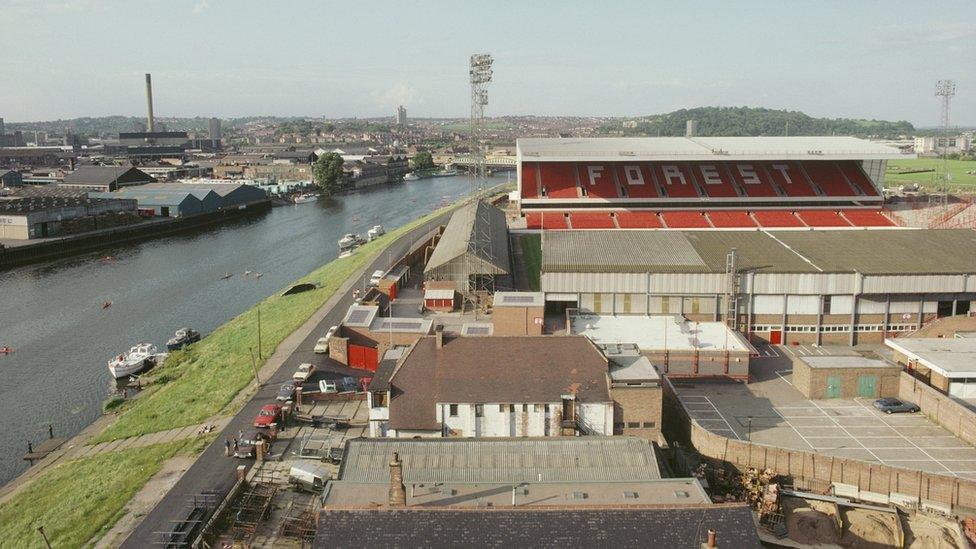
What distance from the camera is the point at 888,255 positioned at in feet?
149

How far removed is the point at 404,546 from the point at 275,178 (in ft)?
476

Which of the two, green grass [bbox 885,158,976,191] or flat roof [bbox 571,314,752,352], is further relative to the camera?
green grass [bbox 885,158,976,191]

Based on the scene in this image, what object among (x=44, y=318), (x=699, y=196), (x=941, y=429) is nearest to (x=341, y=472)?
(x=941, y=429)

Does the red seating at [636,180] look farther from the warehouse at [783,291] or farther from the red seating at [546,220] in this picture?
the warehouse at [783,291]

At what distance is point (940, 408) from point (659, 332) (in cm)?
1315

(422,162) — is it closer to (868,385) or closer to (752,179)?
(752,179)

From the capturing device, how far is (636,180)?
69688mm

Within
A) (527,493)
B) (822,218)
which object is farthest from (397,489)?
(822,218)

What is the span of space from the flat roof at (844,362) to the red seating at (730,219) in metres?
26.9

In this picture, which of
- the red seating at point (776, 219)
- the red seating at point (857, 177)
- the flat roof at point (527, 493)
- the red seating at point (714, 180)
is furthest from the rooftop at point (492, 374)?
the red seating at point (857, 177)

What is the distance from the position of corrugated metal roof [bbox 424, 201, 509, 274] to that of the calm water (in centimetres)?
Result: 1819

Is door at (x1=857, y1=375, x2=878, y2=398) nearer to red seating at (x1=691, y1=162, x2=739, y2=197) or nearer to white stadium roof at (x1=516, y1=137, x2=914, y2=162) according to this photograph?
red seating at (x1=691, y1=162, x2=739, y2=197)

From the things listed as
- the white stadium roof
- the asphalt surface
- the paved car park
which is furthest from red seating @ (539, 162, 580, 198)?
the paved car park

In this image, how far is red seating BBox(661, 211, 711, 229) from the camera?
62.8 m
